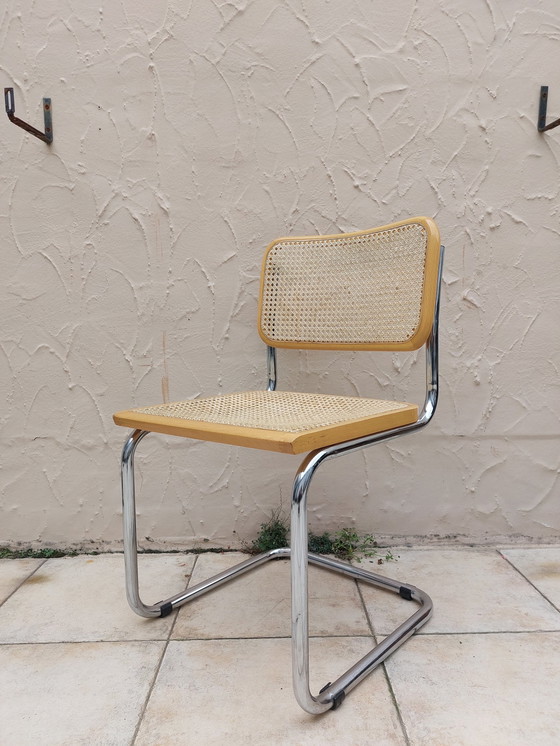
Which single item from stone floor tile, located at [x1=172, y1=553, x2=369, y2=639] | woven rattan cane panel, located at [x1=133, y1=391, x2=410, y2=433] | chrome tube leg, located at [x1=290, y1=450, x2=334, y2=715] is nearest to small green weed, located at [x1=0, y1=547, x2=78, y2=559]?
stone floor tile, located at [x1=172, y1=553, x2=369, y2=639]

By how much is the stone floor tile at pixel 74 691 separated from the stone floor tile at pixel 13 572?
26 cm

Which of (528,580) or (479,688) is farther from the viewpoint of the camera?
(528,580)

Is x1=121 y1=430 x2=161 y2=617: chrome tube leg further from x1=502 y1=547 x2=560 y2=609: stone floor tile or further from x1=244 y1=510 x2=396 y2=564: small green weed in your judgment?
x1=502 y1=547 x2=560 y2=609: stone floor tile

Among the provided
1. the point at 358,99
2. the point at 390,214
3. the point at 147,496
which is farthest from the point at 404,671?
the point at 358,99

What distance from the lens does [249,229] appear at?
144 cm

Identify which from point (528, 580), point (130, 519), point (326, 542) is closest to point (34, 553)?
point (130, 519)

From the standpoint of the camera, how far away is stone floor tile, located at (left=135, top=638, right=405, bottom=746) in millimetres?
845

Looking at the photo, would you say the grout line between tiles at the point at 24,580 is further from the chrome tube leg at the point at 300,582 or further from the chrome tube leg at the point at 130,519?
the chrome tube leg at the point at 300,582

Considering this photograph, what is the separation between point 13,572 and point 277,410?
2.83ft

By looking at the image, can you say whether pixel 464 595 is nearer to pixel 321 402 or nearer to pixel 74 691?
pixel 321 402

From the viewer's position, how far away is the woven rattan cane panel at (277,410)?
36.4 inches

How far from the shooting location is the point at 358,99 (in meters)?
1.41

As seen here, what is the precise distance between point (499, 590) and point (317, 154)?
3.70 ft

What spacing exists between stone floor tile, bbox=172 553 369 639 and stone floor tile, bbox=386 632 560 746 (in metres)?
0.15
